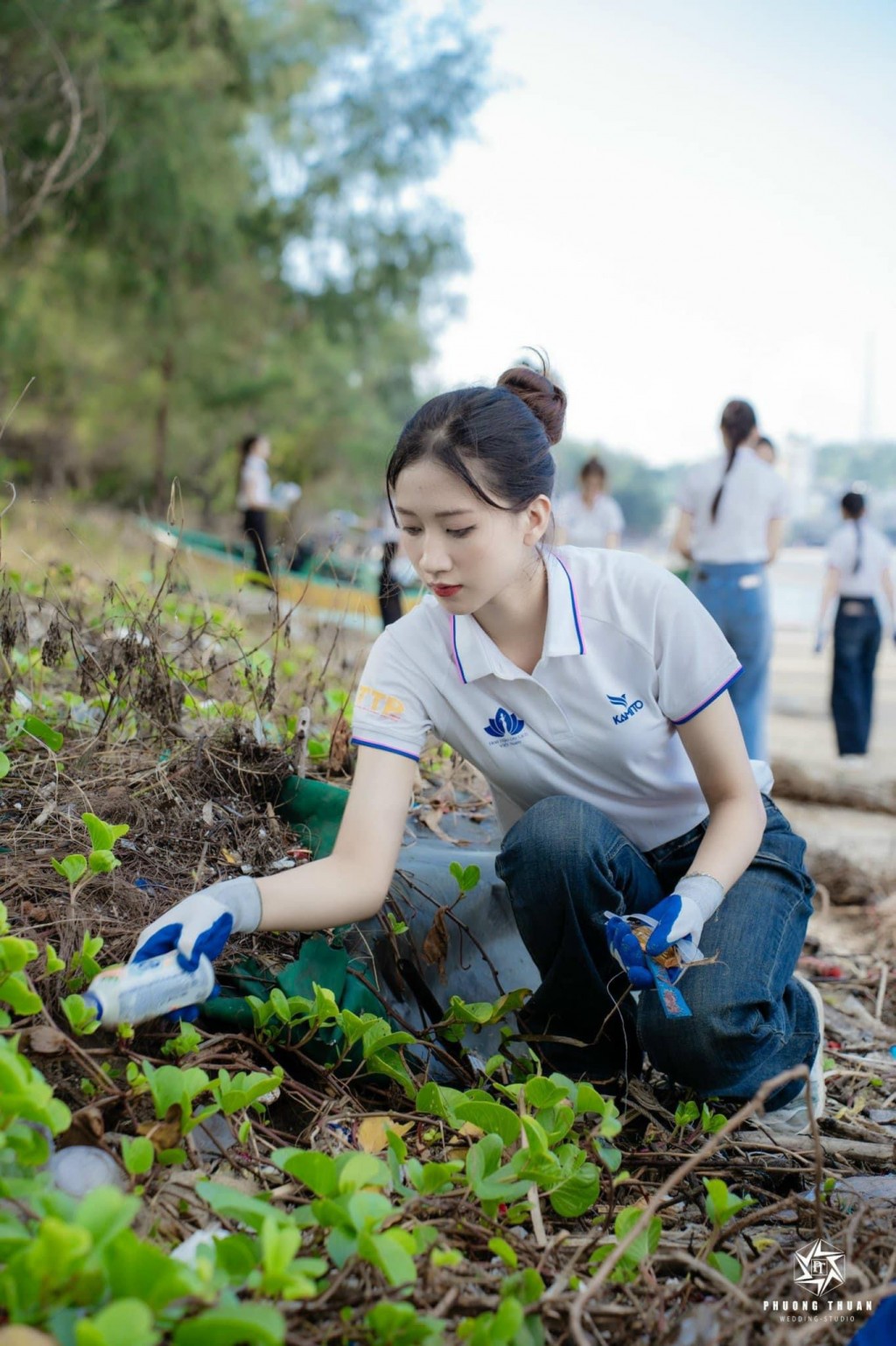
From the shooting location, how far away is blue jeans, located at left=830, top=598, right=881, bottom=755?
5.89 meters

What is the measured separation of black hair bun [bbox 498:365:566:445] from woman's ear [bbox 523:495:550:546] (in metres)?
0.12

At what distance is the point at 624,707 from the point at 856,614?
459 centimetres

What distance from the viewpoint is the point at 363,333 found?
49.9 ft

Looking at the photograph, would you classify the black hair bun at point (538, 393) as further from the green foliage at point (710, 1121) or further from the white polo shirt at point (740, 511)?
the white polo shirt at point (740, 511)

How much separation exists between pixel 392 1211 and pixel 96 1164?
0.34m

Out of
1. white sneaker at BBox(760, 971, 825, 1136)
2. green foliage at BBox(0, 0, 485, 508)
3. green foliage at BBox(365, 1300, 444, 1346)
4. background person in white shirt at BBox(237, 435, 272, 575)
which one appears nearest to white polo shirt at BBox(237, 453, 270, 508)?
background person in white shirt at BBox(237, 435, 272, 575)

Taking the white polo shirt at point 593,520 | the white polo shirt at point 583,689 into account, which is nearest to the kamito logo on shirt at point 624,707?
the white polo shirt at point 583,689

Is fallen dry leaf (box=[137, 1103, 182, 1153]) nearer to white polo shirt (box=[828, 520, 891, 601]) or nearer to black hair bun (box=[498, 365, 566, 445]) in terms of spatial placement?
black hair bun (box=[498, 365, 566, 445])

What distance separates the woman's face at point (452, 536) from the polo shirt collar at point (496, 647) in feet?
0.32

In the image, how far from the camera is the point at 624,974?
1761 millimetres

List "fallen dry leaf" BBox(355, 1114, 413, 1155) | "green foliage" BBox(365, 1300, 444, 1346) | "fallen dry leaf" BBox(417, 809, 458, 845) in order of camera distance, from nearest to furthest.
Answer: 1. "green foliage" BBox(365, 1300, 444, 1346)
2. "fallen dry leaf" BBox(355, 1114, 413, 1155)
3. "fallen dry leaf" BBox(417, 809, 458, 845)

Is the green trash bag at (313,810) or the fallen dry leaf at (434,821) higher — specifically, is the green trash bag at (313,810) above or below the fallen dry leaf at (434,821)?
above

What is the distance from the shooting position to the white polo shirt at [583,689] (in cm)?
179

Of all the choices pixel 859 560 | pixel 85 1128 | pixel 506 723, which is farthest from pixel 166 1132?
pixel 859 560
